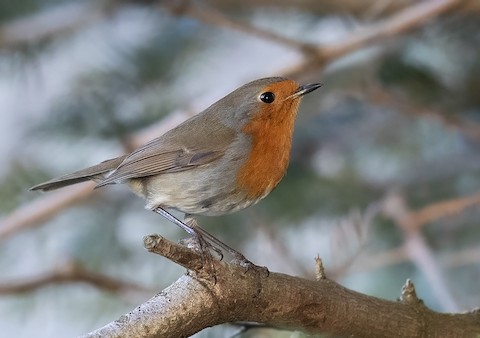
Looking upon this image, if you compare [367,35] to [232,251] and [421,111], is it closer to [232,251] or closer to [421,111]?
[421,111]

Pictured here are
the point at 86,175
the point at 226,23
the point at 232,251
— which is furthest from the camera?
the point at 226,23

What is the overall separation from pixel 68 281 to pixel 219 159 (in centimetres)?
55

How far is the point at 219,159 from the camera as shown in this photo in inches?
80.8

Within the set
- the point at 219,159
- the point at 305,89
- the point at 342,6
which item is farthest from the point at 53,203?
the point at 342,6

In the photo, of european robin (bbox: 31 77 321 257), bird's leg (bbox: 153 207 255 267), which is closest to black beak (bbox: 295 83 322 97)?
european robin (bbox: 31 77 321 257)

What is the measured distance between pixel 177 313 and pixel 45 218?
4.88 ft

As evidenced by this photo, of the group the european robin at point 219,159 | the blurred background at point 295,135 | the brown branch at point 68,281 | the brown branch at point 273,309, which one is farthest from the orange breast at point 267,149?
the blurred background at point 295,135

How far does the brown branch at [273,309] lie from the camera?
1.41m

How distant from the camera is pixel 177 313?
1446 millimetres

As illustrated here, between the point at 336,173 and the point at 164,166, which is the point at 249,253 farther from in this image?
the point at 164,166

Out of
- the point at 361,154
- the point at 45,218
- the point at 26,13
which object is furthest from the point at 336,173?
the point at 26,13

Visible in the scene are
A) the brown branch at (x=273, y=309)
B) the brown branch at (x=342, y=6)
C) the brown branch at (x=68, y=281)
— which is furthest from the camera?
the brown branch at (x=342, y=6)

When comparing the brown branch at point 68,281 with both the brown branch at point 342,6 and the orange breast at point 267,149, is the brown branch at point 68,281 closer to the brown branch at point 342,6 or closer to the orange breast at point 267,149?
the orange breast at point 267,149

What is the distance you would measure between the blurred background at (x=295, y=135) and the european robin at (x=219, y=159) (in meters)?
0.66
